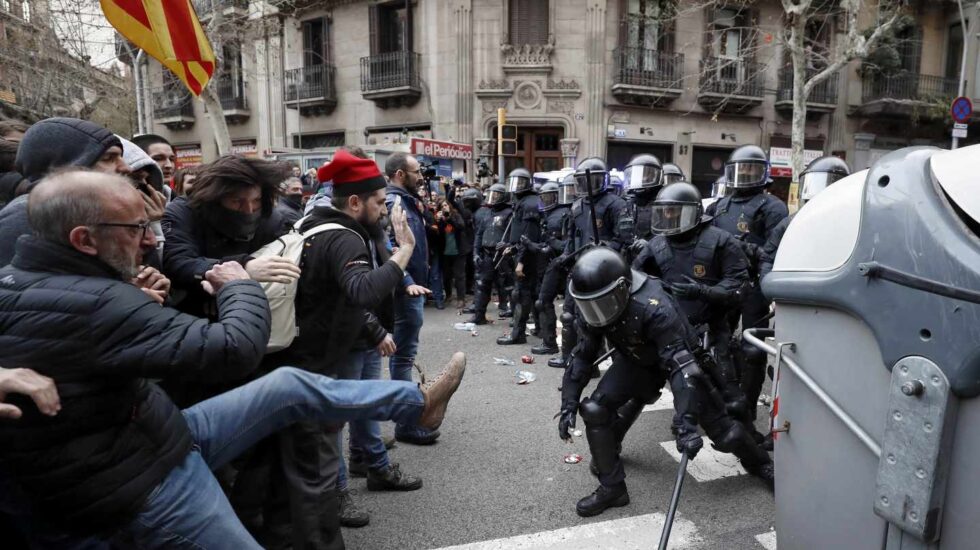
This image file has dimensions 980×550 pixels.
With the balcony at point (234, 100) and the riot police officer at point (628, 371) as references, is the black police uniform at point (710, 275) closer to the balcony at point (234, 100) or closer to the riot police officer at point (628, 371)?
the riot police officer at point (628, 371)

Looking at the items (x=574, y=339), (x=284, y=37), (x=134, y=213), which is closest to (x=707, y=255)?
(x=574, y=339)

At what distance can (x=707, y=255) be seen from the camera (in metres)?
4.26

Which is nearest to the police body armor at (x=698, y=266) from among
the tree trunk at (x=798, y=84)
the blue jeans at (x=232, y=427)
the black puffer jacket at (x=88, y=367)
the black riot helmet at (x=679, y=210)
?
the black riot helmet at (x=679, y=210)

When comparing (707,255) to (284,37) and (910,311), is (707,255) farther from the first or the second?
(284,37)

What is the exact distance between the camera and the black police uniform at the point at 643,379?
3.14m

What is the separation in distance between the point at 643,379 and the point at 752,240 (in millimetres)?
2426

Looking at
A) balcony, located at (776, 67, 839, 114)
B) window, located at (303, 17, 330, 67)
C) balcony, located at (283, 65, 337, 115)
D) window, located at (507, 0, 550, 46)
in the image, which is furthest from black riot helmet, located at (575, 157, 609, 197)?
window, located at (303, 17, 330, 67)

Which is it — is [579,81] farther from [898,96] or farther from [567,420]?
[567,420]

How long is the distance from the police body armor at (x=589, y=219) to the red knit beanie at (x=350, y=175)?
12.0 ft

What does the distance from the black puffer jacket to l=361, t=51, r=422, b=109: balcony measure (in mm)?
17584

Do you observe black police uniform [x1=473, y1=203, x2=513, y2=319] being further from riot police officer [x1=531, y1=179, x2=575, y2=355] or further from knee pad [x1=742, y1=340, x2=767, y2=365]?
knee pad [x1=742, y1=340, x2=767, y2=365]

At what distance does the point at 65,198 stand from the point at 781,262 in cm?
214

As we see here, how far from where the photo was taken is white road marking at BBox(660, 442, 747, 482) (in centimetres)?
377

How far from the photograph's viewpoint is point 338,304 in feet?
9.31
